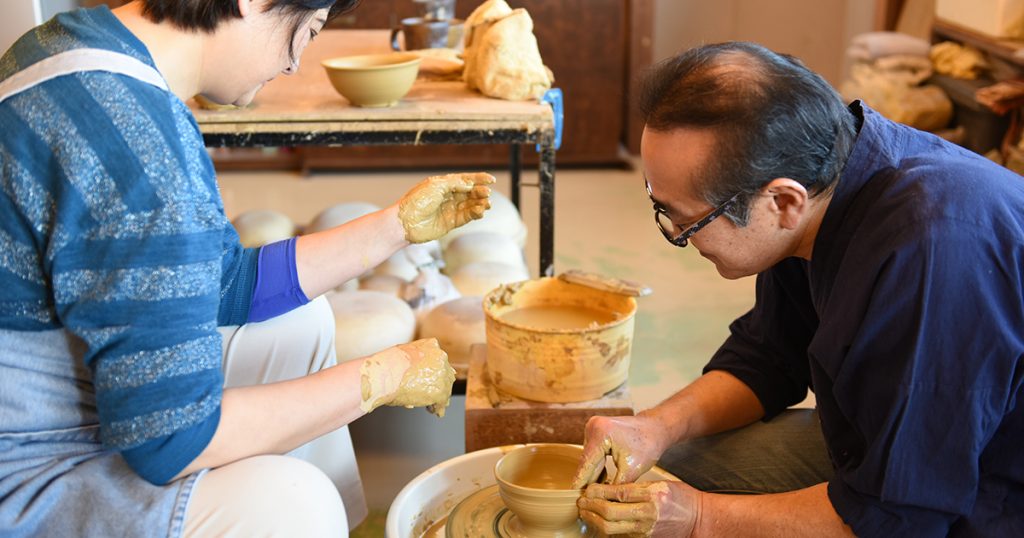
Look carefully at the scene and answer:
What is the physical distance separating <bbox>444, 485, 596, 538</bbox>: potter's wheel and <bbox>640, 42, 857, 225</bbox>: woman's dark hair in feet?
2.14

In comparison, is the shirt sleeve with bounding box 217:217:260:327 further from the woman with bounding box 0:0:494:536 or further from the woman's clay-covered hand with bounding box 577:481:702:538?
the woman's clay-covered hand with bounding box 577:481:702:538

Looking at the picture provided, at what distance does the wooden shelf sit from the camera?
420cm

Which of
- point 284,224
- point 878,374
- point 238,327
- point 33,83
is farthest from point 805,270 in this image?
point 284,224

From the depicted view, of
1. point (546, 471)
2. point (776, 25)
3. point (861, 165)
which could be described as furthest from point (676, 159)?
point (776, 25)

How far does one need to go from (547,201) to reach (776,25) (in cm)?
382

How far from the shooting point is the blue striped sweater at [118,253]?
1309mm

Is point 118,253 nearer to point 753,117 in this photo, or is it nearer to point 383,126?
point 753,117

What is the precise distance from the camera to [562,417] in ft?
7.00

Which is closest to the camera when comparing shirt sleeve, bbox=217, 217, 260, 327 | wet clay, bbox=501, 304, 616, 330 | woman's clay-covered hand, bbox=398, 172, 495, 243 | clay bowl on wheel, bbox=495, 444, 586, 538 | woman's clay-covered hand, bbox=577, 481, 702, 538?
woman's clay-covered hand, bbox=577, 481, 702, 538

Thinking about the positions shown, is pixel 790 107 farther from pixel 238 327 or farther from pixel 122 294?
pixel 238 327

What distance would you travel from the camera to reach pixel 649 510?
153 cm

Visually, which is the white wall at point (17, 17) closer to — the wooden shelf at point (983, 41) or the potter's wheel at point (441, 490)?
the potter's wheel at point (441, 490)

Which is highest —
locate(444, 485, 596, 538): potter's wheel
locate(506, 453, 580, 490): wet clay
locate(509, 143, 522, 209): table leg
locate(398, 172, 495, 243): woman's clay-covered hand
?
locate(398, 172, 495, 243): woman's clay-covered hand

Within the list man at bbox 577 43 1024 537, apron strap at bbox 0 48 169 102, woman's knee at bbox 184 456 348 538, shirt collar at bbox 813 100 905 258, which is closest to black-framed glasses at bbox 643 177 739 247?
man at bbox 577 43 1024 537
